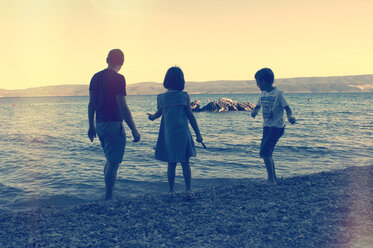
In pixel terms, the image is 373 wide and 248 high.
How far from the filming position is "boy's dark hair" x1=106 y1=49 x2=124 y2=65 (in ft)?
16.1

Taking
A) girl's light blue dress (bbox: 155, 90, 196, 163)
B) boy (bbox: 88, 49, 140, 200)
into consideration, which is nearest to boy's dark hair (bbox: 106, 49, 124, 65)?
boy (bbox: 88, 49, 140, 200)

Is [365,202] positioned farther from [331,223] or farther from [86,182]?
[86,182]

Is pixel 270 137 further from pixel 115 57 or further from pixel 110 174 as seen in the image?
pixel 115 57

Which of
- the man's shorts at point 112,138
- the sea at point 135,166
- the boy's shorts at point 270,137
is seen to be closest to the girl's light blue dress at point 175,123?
the man's shorts at point 112,138

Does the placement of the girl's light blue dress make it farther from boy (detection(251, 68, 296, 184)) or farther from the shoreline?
boy (detection(251, 68, 296, 184))

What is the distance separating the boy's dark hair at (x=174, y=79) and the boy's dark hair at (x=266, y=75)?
1717 millimetres

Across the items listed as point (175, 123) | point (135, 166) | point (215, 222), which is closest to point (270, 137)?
point (175, 123)

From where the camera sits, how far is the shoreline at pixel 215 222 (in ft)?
11.4

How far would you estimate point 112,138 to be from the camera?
4.87m

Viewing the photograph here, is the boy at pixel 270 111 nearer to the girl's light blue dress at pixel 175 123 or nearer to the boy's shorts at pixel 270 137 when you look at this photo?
the boy's shorts at pixel 270 137

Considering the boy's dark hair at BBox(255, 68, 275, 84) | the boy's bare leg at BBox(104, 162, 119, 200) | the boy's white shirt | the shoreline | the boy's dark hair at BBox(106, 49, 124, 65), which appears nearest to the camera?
the shoreline

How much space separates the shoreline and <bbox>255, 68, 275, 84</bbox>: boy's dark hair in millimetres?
2147

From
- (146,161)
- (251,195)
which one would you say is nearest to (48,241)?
(251,195)

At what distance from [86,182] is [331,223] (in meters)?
6.06
